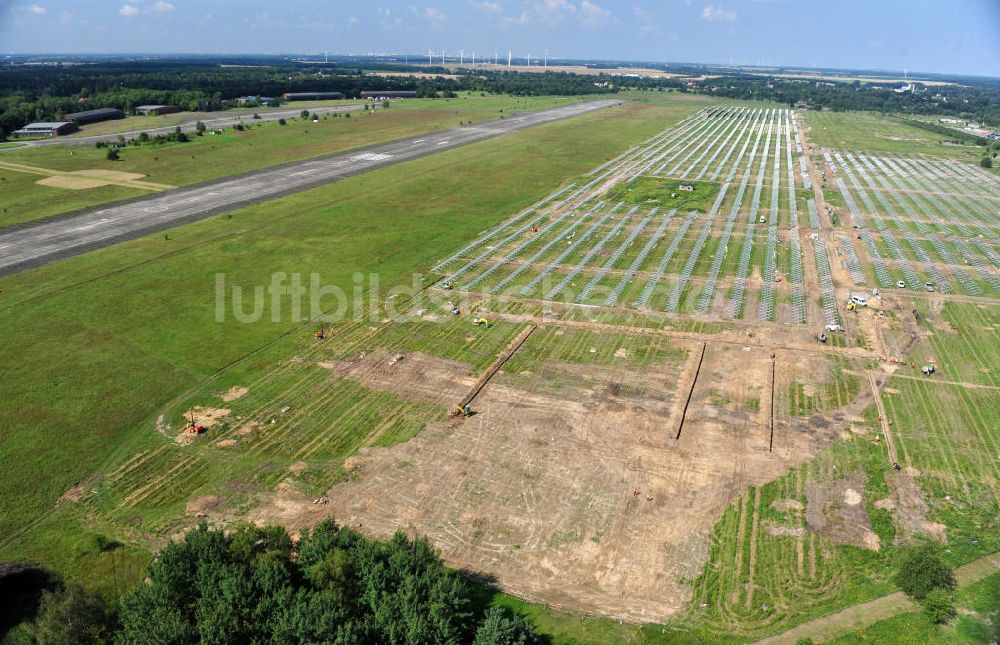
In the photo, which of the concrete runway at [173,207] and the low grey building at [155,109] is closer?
the concrete runway at [173,207]

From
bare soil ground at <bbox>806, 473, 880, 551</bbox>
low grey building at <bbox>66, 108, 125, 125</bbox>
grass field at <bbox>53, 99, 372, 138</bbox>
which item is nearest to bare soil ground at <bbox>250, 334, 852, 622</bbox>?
bare soil ground at <bbox>806, 473, 880, 551</bbox>

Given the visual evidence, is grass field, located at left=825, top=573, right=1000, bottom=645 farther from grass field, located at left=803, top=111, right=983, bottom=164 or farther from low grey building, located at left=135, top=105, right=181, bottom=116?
low grey building, located at left=135, top=105, right=181, bottom=116

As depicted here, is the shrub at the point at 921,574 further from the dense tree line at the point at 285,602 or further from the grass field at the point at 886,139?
the grass field at the point at 886,139

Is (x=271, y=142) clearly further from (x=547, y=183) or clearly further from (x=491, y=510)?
(x=491, y=510)

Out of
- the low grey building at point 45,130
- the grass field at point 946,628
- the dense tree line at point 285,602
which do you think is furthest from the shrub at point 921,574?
the low grey building at point 45,130

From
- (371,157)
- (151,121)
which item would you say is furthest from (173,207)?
(151,121)

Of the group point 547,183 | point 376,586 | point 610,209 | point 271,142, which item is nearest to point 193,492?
point 376,586

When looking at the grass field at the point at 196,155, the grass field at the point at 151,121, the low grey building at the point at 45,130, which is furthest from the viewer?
the grass field at the point at 151,121
